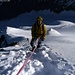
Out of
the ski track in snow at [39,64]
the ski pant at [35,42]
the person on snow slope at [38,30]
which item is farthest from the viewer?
the ski pant at [35,42]

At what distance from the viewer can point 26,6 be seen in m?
38.5

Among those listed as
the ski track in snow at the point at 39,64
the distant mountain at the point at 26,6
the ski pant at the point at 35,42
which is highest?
the ski track in snow at the point at 39,64

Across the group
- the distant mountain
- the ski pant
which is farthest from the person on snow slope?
the distant mountain

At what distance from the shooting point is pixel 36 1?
37.9 meters

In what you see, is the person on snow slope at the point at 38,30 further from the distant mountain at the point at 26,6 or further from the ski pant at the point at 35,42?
the distant mountain at the point at 26,6

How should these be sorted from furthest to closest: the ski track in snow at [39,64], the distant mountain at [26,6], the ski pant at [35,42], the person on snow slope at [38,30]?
the distant mountain at [26,6] < the ski pant at [35,42] < the person on snow slope at [38,30] < the ski track in snow at [39,64]

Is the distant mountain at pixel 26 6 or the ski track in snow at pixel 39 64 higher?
the ski track in snow at pixel 39 64

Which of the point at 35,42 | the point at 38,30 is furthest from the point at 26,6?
the point at 38,30

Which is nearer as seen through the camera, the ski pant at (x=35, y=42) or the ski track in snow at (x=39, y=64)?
the ski track in snow at (x=39, y=64)

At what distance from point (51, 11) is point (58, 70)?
1188 inches

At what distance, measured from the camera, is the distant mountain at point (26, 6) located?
3688 centimetres

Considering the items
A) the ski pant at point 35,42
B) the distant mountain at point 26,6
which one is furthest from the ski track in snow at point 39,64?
the distant mountain at point 26,6

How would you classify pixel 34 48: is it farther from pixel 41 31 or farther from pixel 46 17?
pixel 46 17

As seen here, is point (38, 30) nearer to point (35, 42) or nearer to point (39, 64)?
point (35, 42)
